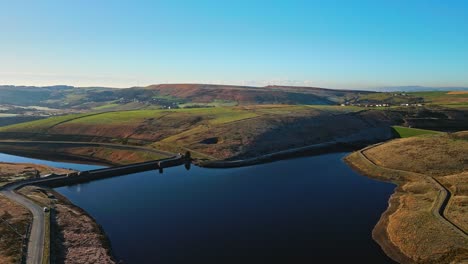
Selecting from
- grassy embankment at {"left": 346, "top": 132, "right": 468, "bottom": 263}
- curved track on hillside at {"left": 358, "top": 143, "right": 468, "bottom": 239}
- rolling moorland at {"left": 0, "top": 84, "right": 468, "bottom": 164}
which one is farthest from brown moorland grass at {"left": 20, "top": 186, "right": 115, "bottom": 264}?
rolling moorland at {"left": 0, "top": 84, "right": 468, "bottom": 164}

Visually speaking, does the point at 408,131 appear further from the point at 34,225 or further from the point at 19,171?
the point at 34,225

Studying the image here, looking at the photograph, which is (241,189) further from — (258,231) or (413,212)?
(413,212)

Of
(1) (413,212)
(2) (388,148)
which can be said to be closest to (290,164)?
(2) (388,148)

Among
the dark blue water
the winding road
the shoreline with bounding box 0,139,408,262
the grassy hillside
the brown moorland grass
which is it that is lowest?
the dark blue water

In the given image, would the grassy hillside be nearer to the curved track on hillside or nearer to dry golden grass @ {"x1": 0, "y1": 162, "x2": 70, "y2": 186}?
dry golden grass @ {"x1": 0, "y1": 162, "x2": 70, "y2": 186}

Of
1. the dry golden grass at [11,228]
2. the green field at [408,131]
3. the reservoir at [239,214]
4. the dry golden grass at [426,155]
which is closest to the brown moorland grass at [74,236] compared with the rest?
the reservoir at [239,214]

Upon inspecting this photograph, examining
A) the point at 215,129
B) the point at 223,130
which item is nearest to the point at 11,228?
the point at 223,130
